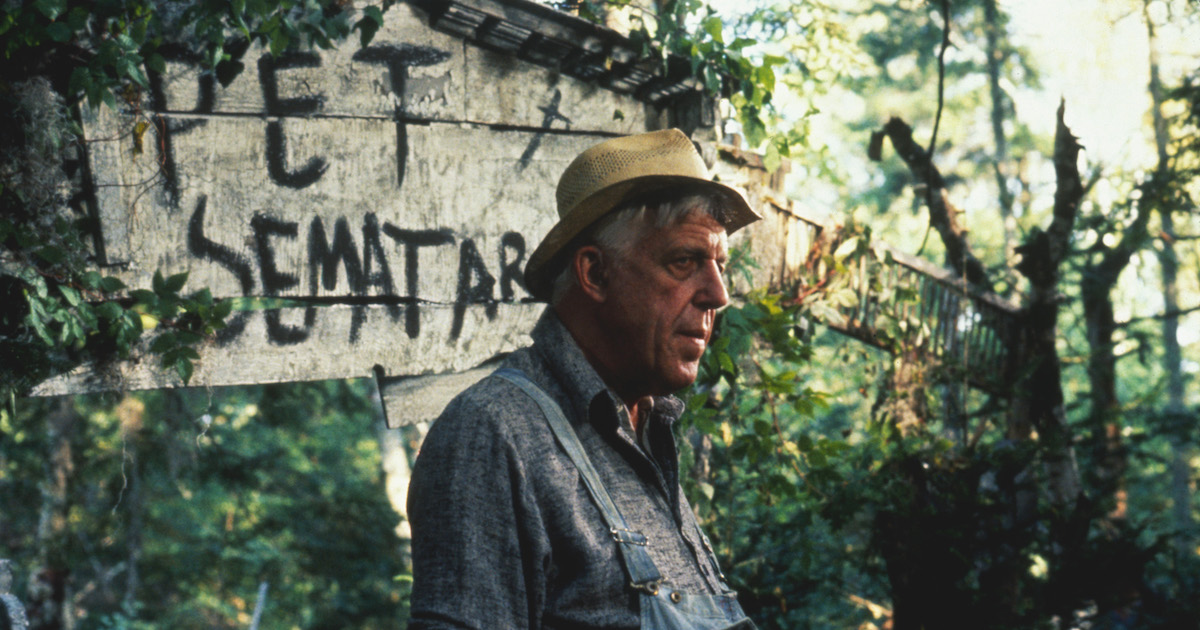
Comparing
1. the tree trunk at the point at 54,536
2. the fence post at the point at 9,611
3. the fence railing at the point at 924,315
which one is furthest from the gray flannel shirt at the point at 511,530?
the tree trunk at the point at 54,536

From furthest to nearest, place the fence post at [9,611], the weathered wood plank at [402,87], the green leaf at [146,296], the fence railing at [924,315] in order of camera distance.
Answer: the fence railing at [924,315], the weathered wood plank at [402,87], the green leaf at [146,296], the fence post at [9,611]

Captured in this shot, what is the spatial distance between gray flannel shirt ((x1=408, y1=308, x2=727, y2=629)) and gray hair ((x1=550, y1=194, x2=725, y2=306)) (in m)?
0.34

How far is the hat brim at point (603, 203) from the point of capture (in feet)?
6.80

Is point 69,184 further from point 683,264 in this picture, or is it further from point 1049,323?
point 1049,323

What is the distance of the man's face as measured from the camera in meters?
2.07

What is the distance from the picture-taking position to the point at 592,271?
6.87ft

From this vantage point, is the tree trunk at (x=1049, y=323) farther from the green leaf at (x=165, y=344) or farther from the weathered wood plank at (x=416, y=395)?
the green leaf at (x=165, y=344)

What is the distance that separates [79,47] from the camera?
12.0ft

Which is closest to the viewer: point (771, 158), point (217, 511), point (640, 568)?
point (640, 568)

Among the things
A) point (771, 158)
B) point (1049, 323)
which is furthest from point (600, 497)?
point (1049, 323)

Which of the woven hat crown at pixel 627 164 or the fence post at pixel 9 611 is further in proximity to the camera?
the fence post at pixel 9 611

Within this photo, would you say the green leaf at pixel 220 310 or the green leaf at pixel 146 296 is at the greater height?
the green leaf at pixel 146 296

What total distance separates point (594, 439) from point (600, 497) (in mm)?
203

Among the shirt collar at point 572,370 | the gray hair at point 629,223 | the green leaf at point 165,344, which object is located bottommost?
the green leaf at point 165,344
